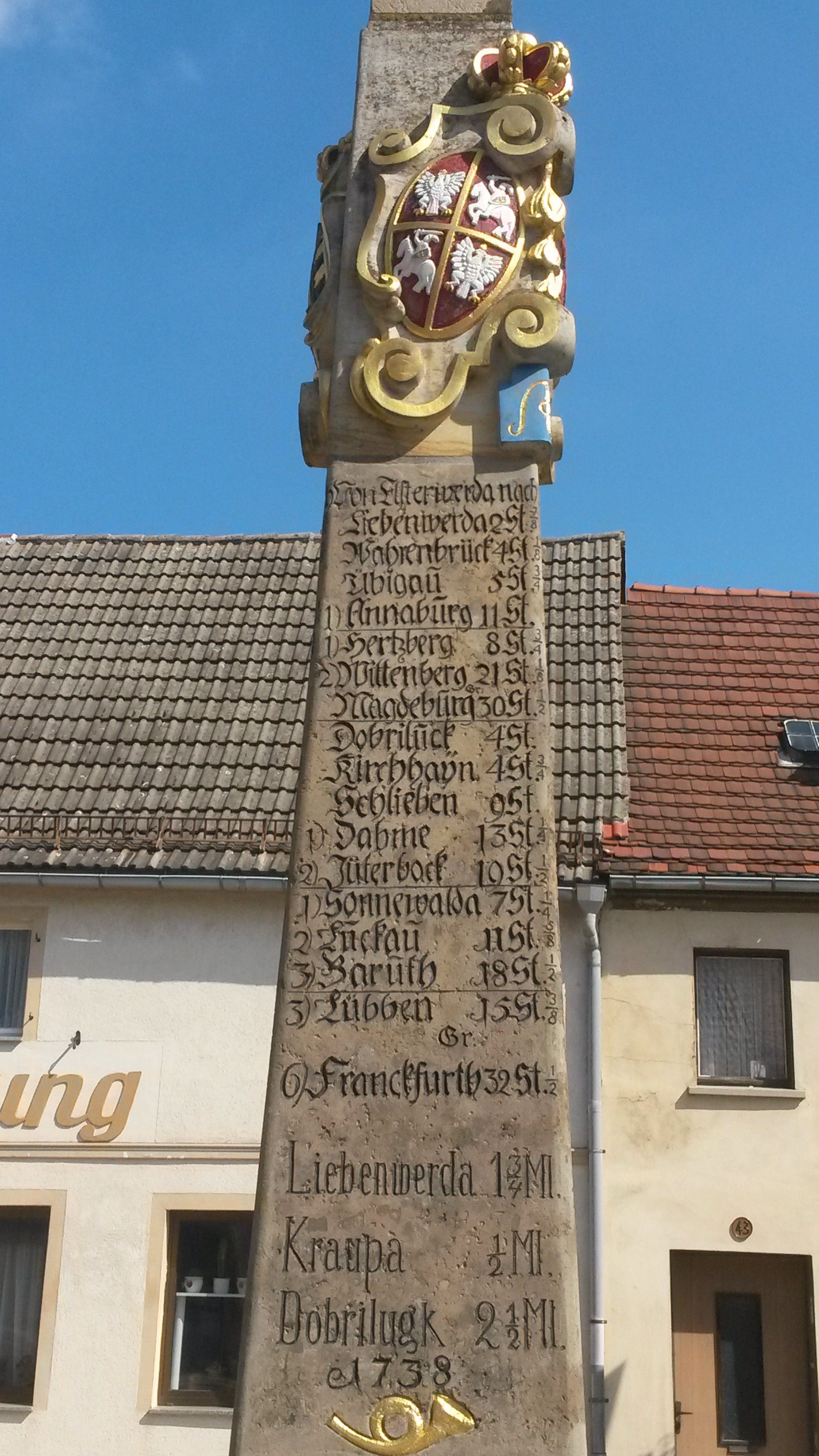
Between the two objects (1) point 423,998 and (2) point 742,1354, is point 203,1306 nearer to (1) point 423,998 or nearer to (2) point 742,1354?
(2) point 742,1354

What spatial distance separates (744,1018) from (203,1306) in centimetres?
393

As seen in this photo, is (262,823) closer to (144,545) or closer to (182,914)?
(182,914)

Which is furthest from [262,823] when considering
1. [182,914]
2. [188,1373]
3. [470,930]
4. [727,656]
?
[470,930]

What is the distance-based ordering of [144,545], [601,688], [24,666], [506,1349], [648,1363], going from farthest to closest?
[144,545], [24,666], [601,688], [648,1363], [506,1349]

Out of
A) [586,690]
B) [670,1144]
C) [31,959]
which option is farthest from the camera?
[586,690]

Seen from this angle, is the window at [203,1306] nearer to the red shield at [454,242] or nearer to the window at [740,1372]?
the window at [740,1372]

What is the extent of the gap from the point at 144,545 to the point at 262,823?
474cm

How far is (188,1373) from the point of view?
10859 mm

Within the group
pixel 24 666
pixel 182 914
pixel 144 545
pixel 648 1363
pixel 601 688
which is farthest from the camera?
pixel 144 545

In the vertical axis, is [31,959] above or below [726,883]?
below

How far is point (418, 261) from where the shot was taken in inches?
197

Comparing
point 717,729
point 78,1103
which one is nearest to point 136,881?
point 78,1103

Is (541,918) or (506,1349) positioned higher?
(541,918)

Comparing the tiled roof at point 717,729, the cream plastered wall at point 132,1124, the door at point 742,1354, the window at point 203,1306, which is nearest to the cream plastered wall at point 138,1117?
the cream plastered wall at point 132,1124
